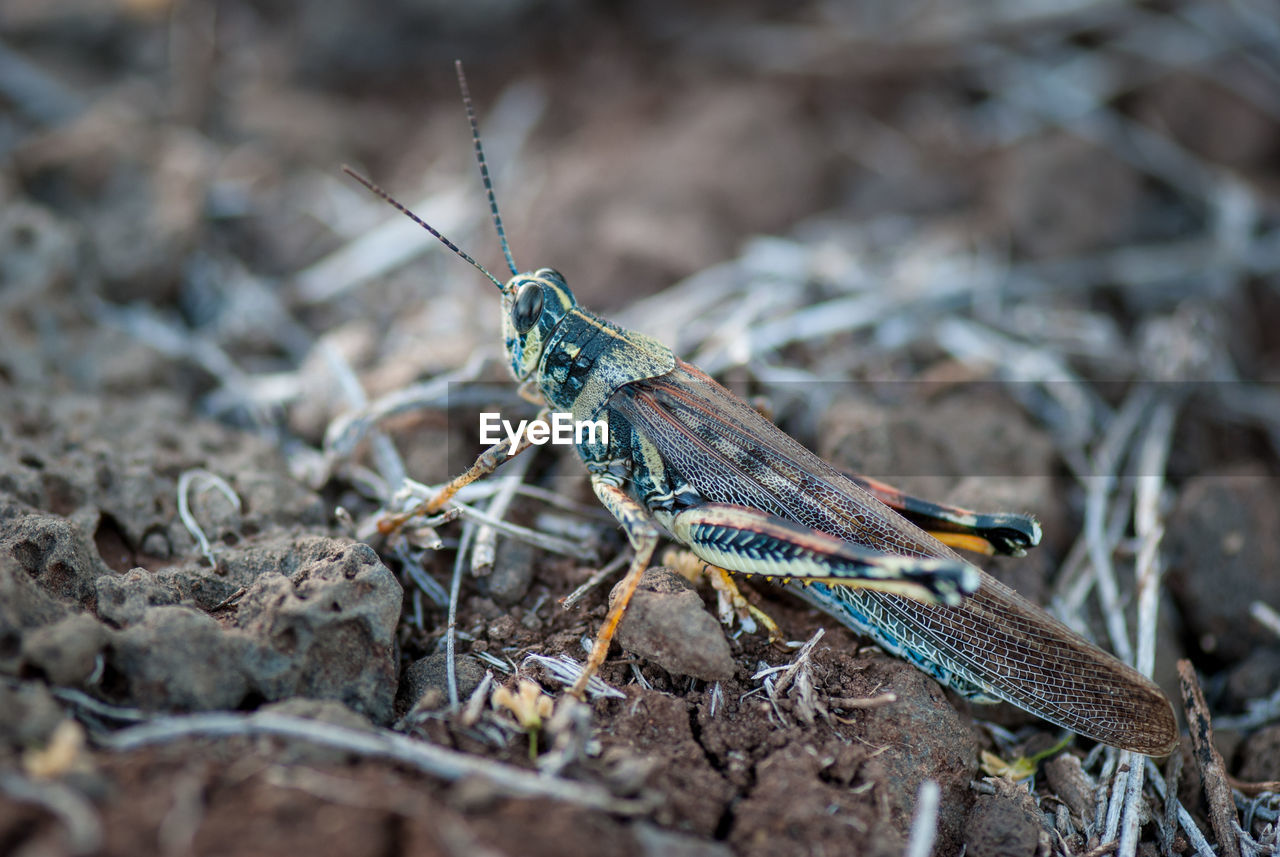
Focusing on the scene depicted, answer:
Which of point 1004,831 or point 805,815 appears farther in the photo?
point 1004,831

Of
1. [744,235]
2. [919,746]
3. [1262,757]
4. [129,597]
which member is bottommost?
[1262,757]

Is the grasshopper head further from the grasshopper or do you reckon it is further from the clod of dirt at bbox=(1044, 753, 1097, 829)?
the clod of dirt at bbox=(1044, 753, 1097, 829)

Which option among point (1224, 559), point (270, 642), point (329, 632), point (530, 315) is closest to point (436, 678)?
point (329, 632)

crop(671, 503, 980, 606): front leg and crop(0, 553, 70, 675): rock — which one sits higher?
crop(0, 553, 70, 675): rock

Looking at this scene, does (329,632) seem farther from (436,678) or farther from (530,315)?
(530,315)

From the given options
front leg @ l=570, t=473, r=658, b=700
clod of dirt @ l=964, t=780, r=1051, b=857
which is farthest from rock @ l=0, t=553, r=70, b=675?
clod of dirt @ l=964, t=780, r=1051, b=857

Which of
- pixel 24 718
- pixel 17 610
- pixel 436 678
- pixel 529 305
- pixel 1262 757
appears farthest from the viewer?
pixel 529 305

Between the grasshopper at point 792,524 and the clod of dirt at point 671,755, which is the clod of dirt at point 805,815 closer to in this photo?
the clod of dirt at point 671,755
